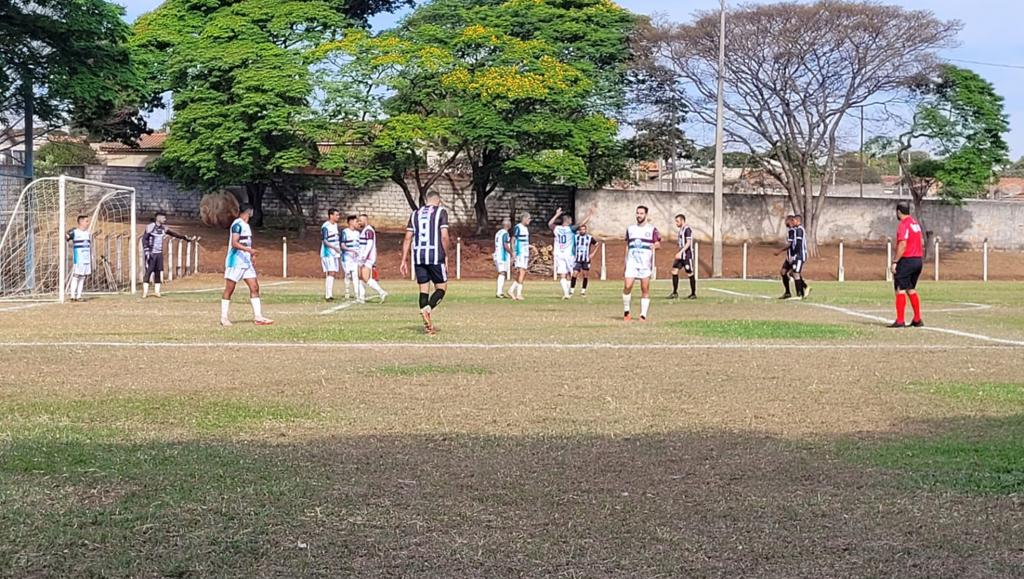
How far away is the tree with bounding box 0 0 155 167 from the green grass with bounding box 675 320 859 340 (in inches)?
767

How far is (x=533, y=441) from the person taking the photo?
24.5 feet

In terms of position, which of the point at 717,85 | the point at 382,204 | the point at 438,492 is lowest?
the point at 438,492

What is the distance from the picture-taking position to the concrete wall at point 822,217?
176 ft

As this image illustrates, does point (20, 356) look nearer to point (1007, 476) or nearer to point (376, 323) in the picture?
point (376, 323)

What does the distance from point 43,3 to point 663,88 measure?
1030 inches

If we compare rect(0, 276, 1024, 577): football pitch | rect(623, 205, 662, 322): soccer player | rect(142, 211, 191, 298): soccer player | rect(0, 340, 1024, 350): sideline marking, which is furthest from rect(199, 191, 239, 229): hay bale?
rect(0, 340, 1024, 350): sideline marking

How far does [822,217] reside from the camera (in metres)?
53.9

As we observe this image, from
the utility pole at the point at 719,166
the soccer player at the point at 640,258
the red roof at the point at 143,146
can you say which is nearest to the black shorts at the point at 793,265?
the soccer player at the point at 640,258

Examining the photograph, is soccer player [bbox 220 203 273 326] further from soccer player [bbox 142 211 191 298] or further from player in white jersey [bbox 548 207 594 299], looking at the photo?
player in white jersey [bbox 548 207 594 299]

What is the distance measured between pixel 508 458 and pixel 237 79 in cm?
3978

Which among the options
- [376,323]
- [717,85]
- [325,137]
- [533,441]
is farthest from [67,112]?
[533,441]

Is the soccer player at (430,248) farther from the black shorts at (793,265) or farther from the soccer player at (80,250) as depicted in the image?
the black shorts at (793,265)

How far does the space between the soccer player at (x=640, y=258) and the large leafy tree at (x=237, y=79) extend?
27117 mm

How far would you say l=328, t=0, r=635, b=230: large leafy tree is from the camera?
145ft
